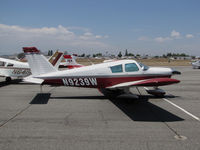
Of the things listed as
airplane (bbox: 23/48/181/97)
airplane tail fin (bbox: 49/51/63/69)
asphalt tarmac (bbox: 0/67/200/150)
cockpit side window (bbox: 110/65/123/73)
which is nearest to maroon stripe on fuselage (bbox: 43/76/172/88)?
airplane (bbox: 23/48/181/97)

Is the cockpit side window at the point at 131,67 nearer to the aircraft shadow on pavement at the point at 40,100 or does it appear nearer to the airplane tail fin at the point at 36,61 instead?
the airplane tail fin at the point at 36,61

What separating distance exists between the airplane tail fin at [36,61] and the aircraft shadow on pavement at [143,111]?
3551mm

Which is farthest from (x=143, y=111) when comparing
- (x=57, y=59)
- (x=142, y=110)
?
(x=57, y=59)

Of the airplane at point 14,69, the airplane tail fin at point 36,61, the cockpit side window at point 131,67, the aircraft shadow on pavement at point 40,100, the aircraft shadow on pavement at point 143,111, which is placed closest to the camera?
the aircraft shadow on pavement at point 143,111

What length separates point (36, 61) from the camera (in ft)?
29.4

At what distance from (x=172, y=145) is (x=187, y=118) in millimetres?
2362

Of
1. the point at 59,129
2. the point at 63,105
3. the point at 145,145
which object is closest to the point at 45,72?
the point at 63,105

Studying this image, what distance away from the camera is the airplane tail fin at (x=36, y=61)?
891cm

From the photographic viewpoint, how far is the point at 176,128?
5.33m

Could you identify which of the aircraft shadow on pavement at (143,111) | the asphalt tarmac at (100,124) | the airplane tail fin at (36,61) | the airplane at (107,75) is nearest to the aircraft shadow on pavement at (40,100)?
the asphalt tarmac at (100,124)

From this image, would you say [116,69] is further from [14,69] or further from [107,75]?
[14,69]

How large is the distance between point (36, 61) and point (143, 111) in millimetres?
5366

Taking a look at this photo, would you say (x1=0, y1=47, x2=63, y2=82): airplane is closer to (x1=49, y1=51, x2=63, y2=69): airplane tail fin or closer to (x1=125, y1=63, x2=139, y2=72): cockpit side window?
(x1=49, y1=51, x2=63, y2=69): airplane tail fin

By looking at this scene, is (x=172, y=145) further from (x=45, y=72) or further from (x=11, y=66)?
(x=11, y=66)
